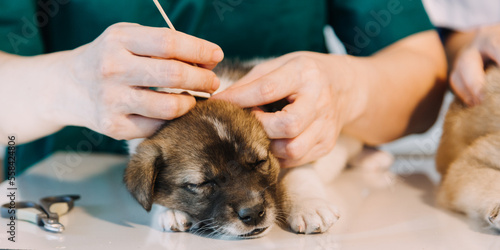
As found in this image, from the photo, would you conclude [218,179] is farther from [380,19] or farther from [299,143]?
[380,19]

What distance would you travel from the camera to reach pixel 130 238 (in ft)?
4.94

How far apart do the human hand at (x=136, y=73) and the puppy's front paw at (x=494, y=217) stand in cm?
104

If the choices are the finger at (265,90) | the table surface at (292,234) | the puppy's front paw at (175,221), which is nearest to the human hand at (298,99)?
the finger at (265,90)

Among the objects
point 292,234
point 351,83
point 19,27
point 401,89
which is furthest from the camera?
point 401,89

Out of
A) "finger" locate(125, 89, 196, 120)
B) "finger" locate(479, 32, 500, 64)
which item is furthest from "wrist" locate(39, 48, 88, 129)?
"finger" locate(479, 32, 500, 64)

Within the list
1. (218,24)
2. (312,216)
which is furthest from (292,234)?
(218,24)

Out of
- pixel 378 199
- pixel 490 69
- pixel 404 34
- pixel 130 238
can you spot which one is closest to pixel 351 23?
pixel 404 34

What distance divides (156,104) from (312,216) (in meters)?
0.64

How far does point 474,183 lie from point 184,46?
122 centimetres

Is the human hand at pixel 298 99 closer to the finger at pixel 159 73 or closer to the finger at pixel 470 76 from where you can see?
the finger at pixel 159 73

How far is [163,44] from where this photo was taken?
1389 millimetres

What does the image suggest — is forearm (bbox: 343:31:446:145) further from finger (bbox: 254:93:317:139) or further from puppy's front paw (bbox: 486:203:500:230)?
puppy's front paw (bbox: 486:203:500:230)

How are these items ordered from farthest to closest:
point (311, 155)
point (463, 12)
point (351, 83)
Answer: point (463, 12), point (351, 83), point (311, 155)

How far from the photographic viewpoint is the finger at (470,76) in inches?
79.4
